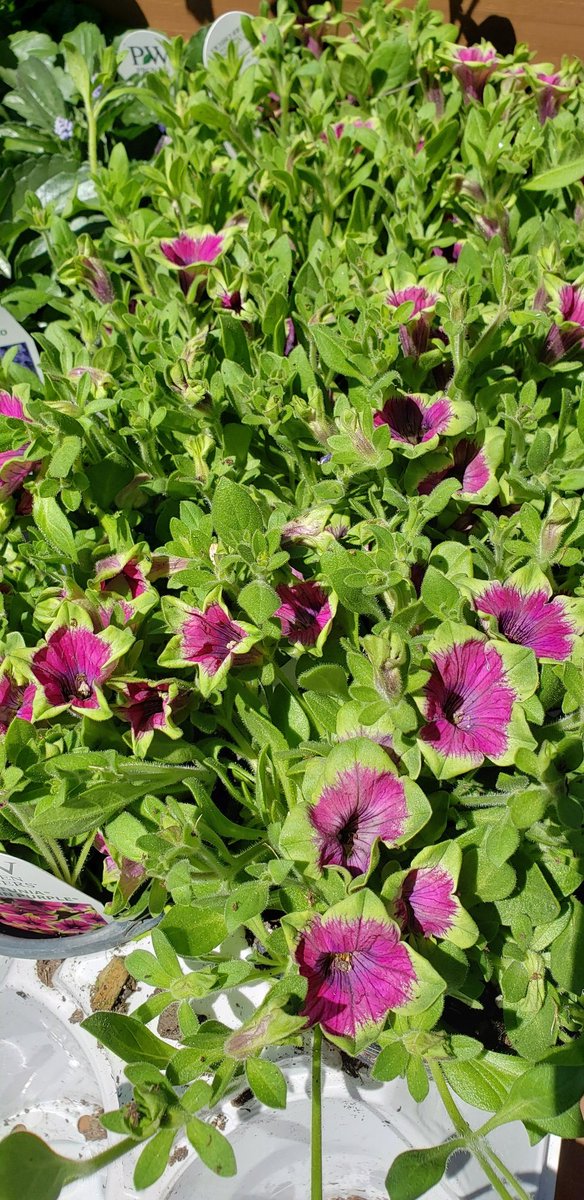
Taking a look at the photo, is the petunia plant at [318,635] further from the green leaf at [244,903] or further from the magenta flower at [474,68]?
the magenta flower at [474,68]

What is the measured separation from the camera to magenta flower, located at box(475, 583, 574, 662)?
2.52 feet

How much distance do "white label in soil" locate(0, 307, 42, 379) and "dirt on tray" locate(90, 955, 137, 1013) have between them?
72 centimetres

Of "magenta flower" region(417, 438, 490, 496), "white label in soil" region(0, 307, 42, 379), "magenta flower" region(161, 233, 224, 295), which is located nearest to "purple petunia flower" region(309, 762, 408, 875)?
"magenta flower" region(417, 438, 490, 496)

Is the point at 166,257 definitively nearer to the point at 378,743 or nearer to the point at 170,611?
the point at 170,611

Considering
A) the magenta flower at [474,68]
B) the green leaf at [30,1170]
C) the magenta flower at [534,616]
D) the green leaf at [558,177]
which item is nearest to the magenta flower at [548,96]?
the magenta flower at [474,68]

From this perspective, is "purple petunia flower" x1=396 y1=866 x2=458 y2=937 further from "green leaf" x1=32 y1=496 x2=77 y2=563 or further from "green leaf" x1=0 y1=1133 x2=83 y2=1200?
"green leaf" x1=32 y1=496 x2=77 y2=563

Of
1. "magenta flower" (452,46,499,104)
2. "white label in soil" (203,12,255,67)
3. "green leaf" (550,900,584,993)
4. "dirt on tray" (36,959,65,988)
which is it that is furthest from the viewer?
"white label in soil" (203,12,255,67)

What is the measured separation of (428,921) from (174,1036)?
0.40 meters

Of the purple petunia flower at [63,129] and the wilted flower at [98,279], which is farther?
the purple petunia flower at [63,129]

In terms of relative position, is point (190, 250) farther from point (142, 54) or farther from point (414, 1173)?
point (414, 1173)

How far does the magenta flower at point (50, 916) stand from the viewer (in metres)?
0.83


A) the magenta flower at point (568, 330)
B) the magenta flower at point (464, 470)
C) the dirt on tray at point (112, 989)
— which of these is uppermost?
the magenta flower at point (568, 330)

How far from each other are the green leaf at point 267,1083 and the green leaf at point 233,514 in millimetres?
436

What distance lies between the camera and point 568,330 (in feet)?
3.23
